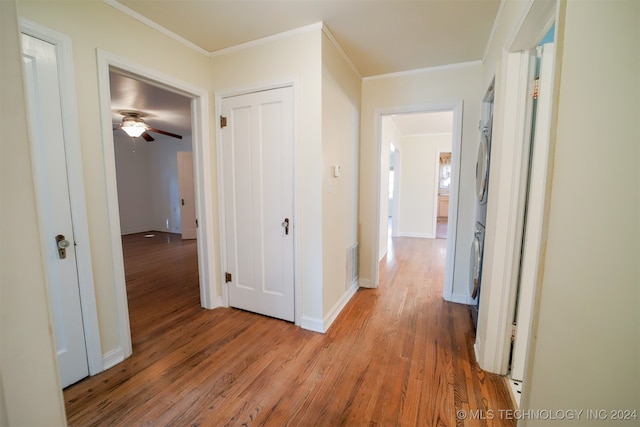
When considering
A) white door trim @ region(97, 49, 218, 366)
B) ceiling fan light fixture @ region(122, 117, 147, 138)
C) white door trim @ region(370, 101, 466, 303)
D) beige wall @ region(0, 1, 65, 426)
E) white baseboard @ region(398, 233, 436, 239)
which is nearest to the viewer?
beige wall @ region(0, 1, 65, 426)

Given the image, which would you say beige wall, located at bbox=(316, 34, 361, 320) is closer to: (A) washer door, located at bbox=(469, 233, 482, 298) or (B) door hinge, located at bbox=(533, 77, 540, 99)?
(A) washer door, located at bbox=(469, 233, 482, 298)

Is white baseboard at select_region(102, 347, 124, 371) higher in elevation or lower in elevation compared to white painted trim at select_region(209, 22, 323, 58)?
lower

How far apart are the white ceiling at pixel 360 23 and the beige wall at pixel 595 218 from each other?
132 centimetres

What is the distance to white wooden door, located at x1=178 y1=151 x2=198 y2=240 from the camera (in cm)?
597

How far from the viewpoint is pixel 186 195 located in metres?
6.08

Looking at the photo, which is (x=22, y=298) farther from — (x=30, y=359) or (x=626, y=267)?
(x=626, y=267)

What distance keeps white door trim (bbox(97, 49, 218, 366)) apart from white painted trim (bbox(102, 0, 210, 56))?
1.07 ft

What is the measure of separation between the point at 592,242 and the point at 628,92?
0.42 m

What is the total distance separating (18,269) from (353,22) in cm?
230

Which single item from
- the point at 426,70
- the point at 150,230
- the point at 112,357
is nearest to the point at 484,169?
the point at 426,70

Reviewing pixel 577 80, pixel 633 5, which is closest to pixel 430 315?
pixel 577 80

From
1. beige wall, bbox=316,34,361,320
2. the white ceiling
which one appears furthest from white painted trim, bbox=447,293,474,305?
the white ceiling

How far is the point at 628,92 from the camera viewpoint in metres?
0.69

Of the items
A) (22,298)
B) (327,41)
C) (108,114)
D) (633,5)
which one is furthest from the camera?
(327,41)
